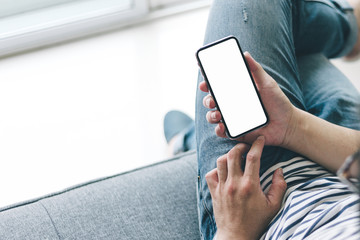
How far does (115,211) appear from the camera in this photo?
0.76 metres

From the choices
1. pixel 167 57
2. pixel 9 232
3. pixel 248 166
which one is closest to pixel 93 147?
pixel 167 57

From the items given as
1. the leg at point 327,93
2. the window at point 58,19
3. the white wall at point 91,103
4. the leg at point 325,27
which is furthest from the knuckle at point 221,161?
the window at point 58,19

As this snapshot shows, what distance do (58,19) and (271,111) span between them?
981 millimetres

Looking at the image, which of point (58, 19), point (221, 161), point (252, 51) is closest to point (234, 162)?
point (221, 161)

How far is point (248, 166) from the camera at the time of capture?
0.64 metres

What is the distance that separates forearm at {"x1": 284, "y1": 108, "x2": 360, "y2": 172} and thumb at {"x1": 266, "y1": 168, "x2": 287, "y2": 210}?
0.25 ft

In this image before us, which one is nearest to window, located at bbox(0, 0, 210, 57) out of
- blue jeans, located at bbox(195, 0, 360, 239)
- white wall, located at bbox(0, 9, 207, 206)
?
white wall, located at bbox(0, 9, 207, 206)

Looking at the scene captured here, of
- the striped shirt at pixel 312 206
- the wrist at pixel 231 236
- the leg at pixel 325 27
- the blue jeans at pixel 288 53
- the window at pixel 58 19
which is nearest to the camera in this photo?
the striped shirt at pixel 312 206

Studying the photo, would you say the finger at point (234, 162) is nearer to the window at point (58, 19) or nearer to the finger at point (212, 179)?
the finger at point (212, 179)

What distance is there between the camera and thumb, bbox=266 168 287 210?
65 centimetres

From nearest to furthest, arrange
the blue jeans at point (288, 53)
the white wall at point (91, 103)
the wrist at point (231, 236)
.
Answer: the wrist at point (231, 236), the blue jeans at point (288, 53), the white wall at point (91, 103)

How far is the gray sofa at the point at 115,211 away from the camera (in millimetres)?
723

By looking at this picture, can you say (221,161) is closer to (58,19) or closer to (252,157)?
(252,157)

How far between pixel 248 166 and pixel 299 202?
96mm
